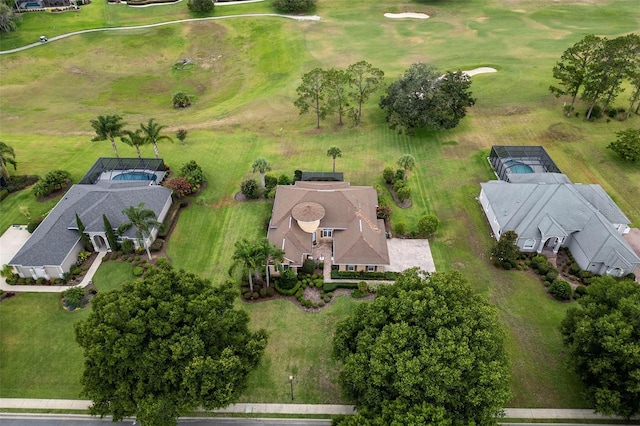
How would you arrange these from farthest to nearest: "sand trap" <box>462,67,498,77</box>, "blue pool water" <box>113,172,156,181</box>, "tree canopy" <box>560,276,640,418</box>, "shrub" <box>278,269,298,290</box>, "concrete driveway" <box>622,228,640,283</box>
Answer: "sand trap" <box>462,67,498,77</box> → "blue pool water" <box>113,172,156,181</box> → "concrete driveway" <box>622,228,640,283</box> → "shrub" <box>278,269,298,290</box> → "tree canopy" <box>560,276,640,418</box>

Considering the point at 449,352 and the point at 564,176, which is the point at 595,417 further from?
the point at 564,176

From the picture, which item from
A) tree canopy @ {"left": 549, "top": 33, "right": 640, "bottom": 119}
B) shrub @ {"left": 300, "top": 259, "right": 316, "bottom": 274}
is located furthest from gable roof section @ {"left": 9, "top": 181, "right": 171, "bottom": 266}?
tree canopy @ {"left": 549, "top": 33, "right": 640, "bottom": 119}

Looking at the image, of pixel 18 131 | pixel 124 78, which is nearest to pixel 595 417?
pixel 18 131

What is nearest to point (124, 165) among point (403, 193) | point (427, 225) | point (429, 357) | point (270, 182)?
point (270, 182)

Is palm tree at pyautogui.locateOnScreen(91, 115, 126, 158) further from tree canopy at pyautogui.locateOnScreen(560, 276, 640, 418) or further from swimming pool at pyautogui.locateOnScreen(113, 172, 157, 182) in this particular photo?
tree canopy at pyautogui.locateOnScreen(560, 276, 640, 418)

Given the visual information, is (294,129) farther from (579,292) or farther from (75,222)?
(579,292)

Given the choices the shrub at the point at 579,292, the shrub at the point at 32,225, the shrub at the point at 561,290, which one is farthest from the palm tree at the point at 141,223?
the shrub at the point at 579,292

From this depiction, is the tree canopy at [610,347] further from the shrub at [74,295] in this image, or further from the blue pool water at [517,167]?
the shrub at [74,295]
